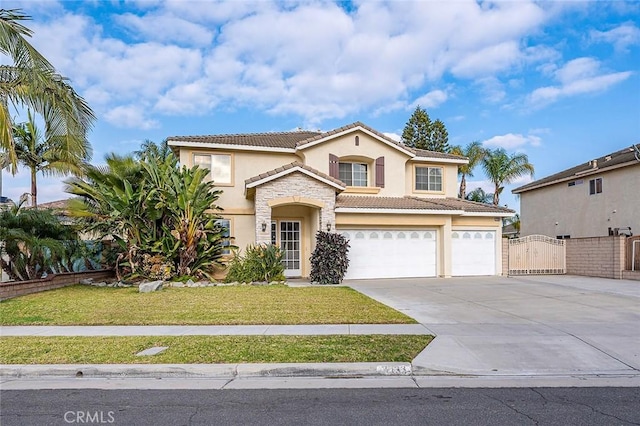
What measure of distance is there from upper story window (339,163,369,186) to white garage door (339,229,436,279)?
3007 mm

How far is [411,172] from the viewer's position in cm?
2119

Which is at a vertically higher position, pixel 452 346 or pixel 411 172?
pixel 411 172

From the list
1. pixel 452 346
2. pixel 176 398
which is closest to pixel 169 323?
pixel 176 398

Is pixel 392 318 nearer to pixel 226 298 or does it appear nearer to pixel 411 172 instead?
pixel 226 298

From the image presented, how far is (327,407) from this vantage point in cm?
475

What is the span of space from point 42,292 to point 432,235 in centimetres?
1529

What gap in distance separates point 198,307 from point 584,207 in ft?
81.7

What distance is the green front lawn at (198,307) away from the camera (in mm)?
9008

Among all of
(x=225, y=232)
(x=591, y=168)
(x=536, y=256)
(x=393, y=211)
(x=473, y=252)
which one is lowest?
(x=536, y=256)

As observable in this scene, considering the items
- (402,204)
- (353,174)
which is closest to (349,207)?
(402,204)

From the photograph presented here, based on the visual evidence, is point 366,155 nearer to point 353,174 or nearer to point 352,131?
point 353,174

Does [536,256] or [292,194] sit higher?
[292,194]

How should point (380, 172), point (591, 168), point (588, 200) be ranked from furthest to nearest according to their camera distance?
point (591, 168), point (588, 200), point (380, 172)

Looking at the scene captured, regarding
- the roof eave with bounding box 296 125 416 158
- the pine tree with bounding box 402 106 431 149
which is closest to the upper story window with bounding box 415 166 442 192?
the roof eave with bounding box 296 125 416 158
